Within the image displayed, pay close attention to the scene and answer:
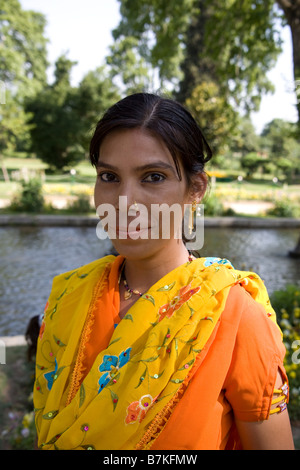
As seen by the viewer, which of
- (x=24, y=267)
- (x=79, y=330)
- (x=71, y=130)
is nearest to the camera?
(x=79, y=330)

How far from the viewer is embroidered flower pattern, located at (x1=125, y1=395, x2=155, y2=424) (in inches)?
43.6

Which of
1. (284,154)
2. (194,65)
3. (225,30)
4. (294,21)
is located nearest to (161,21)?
(225,30)

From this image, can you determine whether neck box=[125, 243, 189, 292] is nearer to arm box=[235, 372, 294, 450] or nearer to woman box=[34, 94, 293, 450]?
woman box=[34, 94, 293, 450]

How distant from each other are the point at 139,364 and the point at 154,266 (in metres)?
0.36

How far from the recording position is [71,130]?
24.9m

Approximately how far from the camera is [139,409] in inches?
43.9

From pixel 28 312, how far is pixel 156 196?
503 cm

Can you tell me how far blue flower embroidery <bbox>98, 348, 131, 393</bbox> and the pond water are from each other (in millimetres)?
4362

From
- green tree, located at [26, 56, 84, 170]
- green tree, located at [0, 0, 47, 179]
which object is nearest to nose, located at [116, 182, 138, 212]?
green tree, located at [0, 0, 47, 179]

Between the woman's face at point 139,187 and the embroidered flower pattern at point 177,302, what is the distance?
176mm

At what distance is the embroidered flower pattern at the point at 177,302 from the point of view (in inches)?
48.2
